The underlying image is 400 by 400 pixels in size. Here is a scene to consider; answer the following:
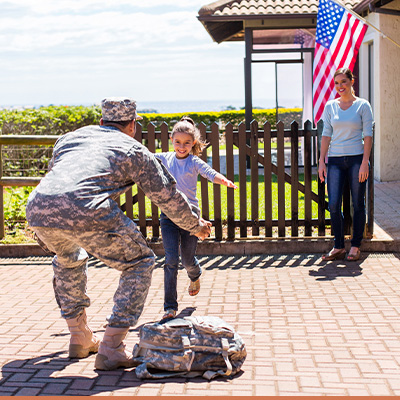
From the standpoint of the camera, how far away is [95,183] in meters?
4.07

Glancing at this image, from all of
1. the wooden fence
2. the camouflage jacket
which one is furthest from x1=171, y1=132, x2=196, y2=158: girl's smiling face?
the wooden fence

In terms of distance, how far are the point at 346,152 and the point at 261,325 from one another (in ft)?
9.06

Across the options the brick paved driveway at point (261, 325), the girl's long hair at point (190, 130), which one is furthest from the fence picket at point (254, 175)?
the girl's long hair at point (190, 130)

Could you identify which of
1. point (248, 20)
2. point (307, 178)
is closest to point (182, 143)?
point (307, 178)

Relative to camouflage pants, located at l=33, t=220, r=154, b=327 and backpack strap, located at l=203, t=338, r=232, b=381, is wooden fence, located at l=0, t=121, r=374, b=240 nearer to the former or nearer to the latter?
camouflage pants, located at l=33, t=220, r=154, b=327

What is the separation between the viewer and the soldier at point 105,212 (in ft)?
13.2

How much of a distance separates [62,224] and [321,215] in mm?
4760

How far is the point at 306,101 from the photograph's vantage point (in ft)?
55.7

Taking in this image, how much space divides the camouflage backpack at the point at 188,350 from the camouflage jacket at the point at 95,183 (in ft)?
2.23

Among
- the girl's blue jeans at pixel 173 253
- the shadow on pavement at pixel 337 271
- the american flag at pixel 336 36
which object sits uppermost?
the american flag at pixel 336 36

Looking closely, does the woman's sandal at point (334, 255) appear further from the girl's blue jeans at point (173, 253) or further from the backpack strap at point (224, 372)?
the backpack strap at point (224, 372)

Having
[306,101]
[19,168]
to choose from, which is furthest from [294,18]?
[19,168]

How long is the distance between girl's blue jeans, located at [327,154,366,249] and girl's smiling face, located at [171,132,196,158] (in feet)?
7.79

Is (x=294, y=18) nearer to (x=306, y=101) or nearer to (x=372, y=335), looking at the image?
(x=306, y=101)
